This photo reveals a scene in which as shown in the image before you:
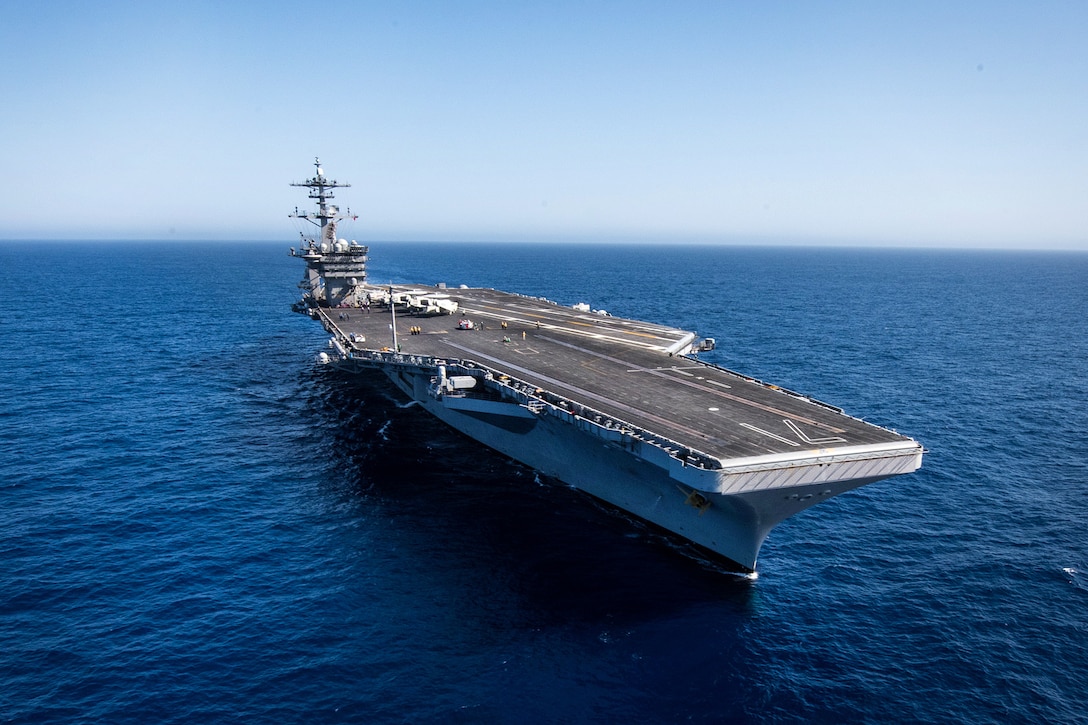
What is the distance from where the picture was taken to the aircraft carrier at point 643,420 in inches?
960

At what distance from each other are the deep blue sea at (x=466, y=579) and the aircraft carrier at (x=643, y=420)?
185 centimetres

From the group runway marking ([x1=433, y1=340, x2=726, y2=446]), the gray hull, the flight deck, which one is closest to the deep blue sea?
the gray hull

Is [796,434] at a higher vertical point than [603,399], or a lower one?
lower

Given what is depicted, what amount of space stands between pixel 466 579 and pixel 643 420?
992 centimetres

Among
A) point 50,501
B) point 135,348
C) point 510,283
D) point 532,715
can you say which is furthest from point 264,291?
point 532,715

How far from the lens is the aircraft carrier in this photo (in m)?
24.4

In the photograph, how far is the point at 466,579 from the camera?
2634 cm

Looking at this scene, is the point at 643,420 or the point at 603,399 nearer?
the point at 643,420

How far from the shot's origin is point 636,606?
81.3 ft

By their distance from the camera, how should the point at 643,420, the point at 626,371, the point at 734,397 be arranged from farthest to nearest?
the point at 626,371, the point at 734,397, the point at 643,420

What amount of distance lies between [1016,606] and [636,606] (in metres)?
14.2

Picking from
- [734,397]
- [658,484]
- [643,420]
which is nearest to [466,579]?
[658,484]

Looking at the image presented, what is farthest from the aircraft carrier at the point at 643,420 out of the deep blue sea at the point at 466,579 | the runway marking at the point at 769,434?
the deep blue sea at the point at 466,579

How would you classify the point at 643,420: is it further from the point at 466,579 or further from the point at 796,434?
the point at 466,579
